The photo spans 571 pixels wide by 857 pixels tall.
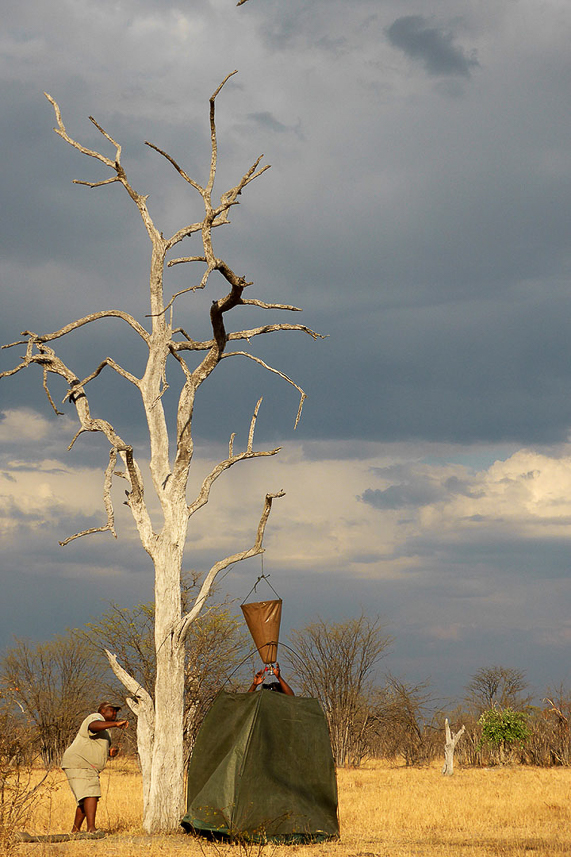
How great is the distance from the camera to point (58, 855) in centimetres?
888

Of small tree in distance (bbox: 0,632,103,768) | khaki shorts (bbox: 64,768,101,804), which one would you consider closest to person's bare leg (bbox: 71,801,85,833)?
khaki shorts (bbox: 64,768,101,804)

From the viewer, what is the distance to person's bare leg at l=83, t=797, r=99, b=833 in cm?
1125

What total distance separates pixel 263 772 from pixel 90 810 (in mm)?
2534

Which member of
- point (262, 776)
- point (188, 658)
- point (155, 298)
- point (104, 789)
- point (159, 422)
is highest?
point (155, 298)

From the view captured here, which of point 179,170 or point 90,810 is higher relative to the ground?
point 179,170

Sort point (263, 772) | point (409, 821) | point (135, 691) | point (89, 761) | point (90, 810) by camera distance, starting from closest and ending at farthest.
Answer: point (263, 772) → point (90, 810) → point (89, 761) → point (135, 691) → point (409, 821)

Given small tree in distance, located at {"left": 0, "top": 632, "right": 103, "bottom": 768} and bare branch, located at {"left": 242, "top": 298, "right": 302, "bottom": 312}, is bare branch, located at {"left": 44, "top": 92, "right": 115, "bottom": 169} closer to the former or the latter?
bare branch, located at {"left": 242, "top": 298, "right": 302, "bottom": 312}

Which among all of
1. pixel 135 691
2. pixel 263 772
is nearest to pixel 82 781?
pixel 135 691

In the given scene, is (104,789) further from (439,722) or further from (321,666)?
(439,722)

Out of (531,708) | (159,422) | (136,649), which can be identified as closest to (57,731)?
(136,649)

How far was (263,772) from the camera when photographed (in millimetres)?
10531

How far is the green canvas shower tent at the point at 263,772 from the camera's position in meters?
10.3

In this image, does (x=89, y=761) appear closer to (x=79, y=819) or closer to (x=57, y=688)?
(x=79, y=819)

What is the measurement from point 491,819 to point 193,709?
30.5 ft
